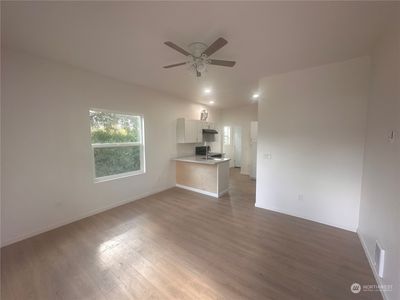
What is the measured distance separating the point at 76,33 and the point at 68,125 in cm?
156

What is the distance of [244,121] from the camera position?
276 inches

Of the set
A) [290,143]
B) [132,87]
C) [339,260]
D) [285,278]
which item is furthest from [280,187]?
[132,87]

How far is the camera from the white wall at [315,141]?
8.39 ft

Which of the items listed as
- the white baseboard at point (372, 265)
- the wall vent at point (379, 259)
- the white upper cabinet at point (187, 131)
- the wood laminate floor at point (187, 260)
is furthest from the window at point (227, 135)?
the wall vent at point (379, 259)

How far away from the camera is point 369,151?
7.41 feet

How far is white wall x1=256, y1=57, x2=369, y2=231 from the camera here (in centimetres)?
256

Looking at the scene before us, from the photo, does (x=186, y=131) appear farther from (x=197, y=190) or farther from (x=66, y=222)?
(x=66, y=222)

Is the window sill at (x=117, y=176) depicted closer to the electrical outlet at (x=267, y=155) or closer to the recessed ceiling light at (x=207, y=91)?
the recessed ceiling light at (x=207, y=91)

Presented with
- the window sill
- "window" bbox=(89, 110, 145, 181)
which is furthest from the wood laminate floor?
"window" bbox=(89, 110, 145, 181)

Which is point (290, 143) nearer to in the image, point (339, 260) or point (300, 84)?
point (300, 84)

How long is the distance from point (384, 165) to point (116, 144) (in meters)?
4.29

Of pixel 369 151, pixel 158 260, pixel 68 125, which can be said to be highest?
pixel 68 125

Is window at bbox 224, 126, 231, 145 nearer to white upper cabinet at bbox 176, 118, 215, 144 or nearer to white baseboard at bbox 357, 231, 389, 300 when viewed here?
white upper cabinet at bbox 176, 118, 215, 144

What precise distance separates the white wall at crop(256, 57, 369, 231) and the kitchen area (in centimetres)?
106
